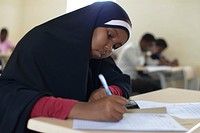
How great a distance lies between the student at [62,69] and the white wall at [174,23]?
157 inches

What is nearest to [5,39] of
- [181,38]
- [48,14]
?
[48,14]

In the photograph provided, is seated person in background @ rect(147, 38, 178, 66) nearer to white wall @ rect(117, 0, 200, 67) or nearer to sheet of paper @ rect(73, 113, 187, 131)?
white wall @ rect(117, 0, 200, 67)

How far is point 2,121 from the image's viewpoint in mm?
941

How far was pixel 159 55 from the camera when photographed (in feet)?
17.2

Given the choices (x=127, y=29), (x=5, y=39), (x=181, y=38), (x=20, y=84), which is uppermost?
(x=127, y=29)

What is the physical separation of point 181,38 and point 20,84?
470 centimetres

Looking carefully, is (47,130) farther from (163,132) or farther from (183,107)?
(183,107)

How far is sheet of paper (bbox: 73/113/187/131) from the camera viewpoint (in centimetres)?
80

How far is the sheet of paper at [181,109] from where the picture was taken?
3.40ft

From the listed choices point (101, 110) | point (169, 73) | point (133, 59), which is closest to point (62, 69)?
point (101, 110)

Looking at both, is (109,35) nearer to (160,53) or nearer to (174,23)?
(160,53)

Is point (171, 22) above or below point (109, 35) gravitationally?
below

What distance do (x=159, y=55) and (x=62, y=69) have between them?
14.3 ft

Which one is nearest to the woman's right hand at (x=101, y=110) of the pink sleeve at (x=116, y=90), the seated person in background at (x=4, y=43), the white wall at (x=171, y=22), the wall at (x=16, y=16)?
the pink sleeve at (x=116, y=90)
